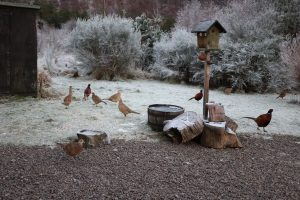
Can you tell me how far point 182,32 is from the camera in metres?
13.2

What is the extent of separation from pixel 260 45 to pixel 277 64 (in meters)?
0.84

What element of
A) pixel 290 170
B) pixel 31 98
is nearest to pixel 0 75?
pixel 31 98

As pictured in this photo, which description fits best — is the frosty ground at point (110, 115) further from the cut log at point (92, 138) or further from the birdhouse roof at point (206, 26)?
the birdhouse roof at point (206, 26)

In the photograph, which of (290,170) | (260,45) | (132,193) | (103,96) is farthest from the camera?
(260,45)

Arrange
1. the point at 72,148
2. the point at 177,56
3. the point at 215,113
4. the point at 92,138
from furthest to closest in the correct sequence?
the point at 177,56 < the point at 215,113 < the point at 92,138 < the point at 72,148

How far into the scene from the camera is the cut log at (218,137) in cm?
526

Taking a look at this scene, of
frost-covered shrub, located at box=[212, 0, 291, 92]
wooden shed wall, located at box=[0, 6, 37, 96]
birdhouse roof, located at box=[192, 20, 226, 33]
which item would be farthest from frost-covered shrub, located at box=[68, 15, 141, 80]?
birdhouse roof, located at box=[192, 20, 226, 33]

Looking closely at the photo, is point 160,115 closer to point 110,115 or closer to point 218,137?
point 218,137

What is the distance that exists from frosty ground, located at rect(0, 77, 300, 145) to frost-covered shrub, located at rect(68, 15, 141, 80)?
2114 mm

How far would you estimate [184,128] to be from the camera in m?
5.27

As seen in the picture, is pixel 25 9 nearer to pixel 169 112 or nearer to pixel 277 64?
pixel 169 112

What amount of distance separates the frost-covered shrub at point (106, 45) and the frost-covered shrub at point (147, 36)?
5.63ft

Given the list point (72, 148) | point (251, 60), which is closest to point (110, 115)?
point (72, 148)

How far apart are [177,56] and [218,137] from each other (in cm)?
760
